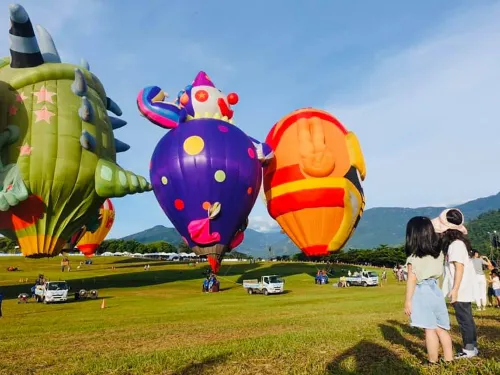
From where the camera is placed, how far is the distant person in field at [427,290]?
5562 millimetres

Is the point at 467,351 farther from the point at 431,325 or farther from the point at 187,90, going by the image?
the point at 187,90

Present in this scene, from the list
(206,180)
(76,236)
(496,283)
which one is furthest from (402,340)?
(76,236)

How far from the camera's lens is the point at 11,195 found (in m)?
19.2

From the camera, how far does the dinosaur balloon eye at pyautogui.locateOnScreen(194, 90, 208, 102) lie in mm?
27969

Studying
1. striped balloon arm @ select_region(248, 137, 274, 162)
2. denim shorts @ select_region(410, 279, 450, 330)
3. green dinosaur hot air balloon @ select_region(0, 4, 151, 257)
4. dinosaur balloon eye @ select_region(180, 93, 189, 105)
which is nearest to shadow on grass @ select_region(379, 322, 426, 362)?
denim shorts @ select_region(410, 279, 450, 330)

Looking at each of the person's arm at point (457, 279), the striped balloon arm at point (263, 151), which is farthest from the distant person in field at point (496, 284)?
the striped balloon arm at point (263, 151)

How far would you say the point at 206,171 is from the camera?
81.4ft

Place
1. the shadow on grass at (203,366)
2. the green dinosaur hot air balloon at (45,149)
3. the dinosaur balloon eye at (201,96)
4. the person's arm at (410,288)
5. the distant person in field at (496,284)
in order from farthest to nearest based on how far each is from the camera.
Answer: the dinosaur balloon eye at (201,96), the green dinosaur hot air balloon at (45,149), the distant person in field at (496,284), the shadow on grass at (203,366), the person's arm at (410,288)

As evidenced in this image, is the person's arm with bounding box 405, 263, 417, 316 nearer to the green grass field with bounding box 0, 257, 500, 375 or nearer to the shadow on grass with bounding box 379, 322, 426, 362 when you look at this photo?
the green grass field with bounding box 0, 257, 500, 375

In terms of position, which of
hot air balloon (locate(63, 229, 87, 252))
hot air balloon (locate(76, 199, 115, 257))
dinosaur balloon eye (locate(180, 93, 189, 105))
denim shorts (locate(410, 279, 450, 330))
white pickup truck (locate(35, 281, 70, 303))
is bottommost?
white pickup truck (locate(35, 281, 70, 303))

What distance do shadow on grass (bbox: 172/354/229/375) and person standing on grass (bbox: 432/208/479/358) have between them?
10.8ft

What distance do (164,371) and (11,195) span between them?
16.2 meters

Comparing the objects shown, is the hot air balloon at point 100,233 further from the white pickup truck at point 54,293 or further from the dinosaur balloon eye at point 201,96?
the white pickup truck at point 54,293

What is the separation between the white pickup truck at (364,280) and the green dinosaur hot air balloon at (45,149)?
20.0 m
